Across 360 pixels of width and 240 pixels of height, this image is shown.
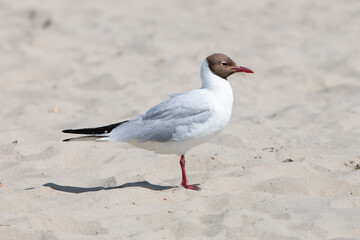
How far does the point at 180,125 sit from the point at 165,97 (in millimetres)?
2472

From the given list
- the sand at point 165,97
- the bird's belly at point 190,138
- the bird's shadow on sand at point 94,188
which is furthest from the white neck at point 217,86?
the bird's shadow on sand at point 94,188

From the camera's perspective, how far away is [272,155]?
197 inches

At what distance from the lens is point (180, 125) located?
4.34 metres

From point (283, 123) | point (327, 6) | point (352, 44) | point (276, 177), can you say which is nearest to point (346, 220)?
point (276, 177)

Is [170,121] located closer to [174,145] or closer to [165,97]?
[174,145]

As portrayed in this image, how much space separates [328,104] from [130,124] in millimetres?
2857

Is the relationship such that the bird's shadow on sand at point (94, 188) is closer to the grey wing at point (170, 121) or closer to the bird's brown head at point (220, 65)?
the grey wing at point (170, 121)

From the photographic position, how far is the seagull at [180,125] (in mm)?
4316

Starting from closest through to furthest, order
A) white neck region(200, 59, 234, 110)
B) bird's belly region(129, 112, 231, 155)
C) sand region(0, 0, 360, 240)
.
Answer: sand region(0, 0, 360, 240) < bird's belly region(129, 112, 231, 155) < white neck region(200, 59, 234, 110)

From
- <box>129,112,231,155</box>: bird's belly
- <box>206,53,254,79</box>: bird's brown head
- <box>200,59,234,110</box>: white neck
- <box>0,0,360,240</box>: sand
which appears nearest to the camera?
<box>0,0,360,240</box>: sand

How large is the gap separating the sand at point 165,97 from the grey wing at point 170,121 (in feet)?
1.24

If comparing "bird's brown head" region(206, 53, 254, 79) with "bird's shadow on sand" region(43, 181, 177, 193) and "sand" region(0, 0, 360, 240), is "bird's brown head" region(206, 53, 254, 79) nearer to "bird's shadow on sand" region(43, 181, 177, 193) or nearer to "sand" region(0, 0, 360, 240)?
"sand" region(0, 0, 360, 240)

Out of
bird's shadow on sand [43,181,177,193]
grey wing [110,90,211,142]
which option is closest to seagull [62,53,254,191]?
grey wing [110,90,211,142]

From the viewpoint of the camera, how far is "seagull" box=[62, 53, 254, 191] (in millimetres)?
4316
